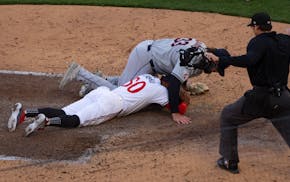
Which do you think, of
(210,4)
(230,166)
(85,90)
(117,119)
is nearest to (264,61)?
(230,166)

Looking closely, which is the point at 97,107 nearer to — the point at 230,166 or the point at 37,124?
the point at 37,124

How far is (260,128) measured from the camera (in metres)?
6.76

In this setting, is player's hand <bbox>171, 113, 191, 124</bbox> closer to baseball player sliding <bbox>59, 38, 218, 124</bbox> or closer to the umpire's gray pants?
baseball player sliding <bbox>59, 38, 218, 124</bbox>

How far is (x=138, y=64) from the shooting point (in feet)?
24.6

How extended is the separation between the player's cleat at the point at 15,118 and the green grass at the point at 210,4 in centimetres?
540

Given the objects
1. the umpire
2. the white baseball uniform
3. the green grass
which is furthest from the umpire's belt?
the green grass

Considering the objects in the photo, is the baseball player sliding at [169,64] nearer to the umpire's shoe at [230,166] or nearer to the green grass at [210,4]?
the umpire's shoe at [230,166]

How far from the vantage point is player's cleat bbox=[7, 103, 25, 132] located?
6.50 meters

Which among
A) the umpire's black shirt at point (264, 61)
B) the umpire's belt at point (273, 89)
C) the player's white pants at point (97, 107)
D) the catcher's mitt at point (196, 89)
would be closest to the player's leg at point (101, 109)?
the player's white pants at point (97, 107)

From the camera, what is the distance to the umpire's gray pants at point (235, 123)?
549 centimetres

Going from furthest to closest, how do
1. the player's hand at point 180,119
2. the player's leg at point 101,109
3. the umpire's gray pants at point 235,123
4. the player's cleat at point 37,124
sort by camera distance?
the player's hand at point 180,119 → the player's leg at point 101,109 → the player's cleat at point 37,124 → the umpire's gray pants at point 235,123

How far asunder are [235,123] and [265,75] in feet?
1.76

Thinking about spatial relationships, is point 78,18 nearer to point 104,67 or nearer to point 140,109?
point 104,67

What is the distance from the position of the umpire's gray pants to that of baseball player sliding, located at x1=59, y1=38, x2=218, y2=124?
1.81 ft
